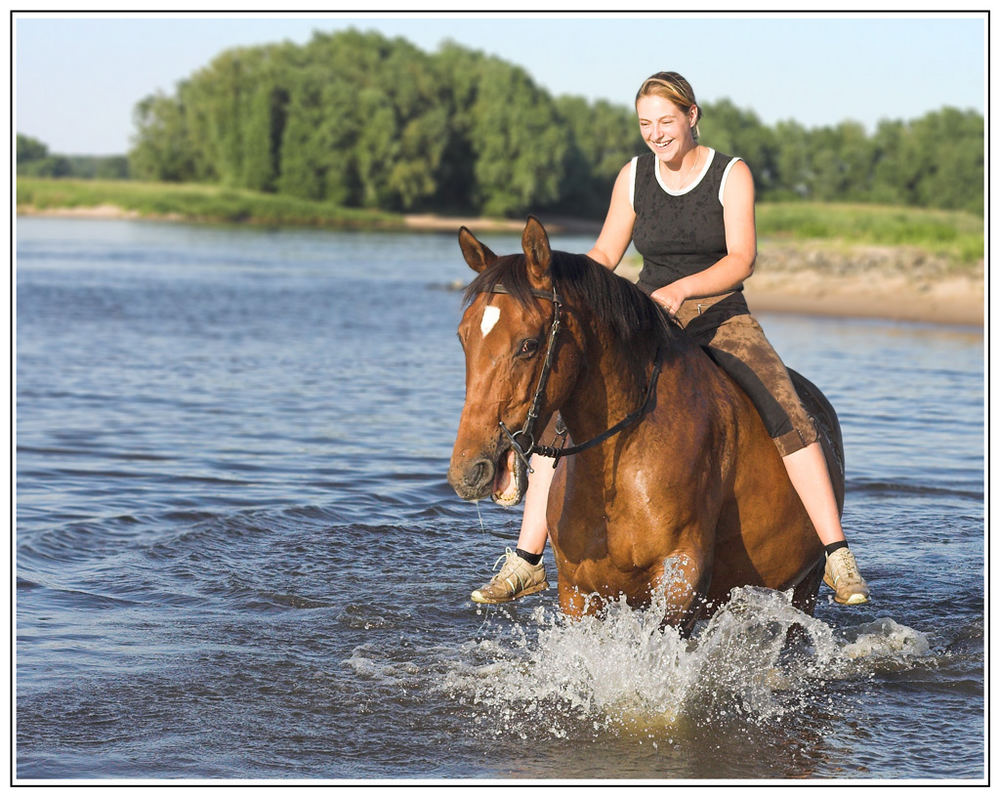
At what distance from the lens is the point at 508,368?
4043 mm

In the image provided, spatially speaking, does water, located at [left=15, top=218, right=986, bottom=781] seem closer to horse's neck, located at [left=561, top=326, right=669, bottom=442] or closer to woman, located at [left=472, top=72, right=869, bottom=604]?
woman, located at [left=472, top=72, right=869, bottom=604]

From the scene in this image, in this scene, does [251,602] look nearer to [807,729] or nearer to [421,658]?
[421,658]

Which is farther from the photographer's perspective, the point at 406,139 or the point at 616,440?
the point at 406,139

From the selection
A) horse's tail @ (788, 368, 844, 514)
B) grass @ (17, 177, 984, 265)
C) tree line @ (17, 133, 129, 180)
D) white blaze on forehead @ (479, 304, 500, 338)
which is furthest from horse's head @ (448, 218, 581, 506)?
tree line @ (17, 133, 129, 180)

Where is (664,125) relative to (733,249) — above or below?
above

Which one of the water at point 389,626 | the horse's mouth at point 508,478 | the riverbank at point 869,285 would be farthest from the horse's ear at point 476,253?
the riverbank at point 869,285

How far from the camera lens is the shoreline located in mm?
25359

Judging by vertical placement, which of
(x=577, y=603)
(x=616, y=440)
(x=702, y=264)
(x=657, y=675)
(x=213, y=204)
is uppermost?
(x=213, y=204)

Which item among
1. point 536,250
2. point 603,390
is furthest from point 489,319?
point 603,390

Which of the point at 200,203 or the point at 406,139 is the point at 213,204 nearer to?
the point at 200,203

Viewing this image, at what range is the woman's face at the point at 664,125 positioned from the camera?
16.6 feet

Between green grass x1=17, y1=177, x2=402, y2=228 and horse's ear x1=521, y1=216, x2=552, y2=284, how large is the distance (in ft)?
272

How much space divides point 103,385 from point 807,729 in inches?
499

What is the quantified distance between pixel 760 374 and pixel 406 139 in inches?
3567
